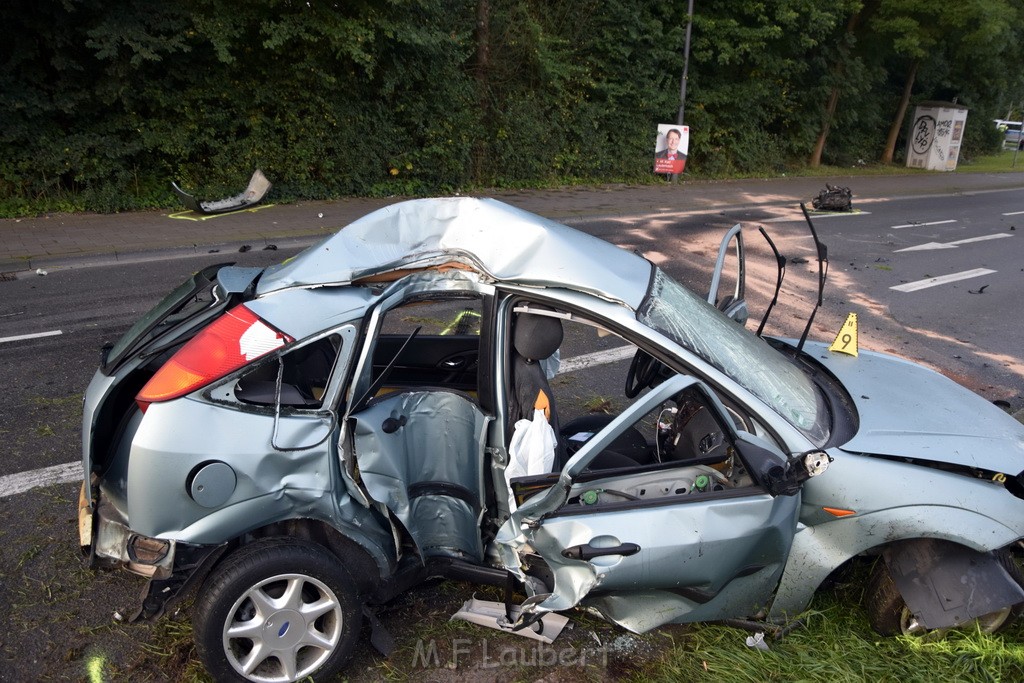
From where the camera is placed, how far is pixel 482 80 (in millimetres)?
17094

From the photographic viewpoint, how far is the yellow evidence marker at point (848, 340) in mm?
4176

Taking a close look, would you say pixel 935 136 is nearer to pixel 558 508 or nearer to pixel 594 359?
pixel 594 359

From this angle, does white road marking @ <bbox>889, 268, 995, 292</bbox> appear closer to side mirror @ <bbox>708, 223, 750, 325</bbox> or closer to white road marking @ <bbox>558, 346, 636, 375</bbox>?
white road marking @ <bbox>558, 346, 636, 375</bbox>

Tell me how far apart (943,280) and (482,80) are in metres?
10.6

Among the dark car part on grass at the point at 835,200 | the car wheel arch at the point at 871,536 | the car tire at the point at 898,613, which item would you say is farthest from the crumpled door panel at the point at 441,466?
the dark car part on grass at the point at 835,200

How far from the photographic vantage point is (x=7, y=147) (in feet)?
41.6

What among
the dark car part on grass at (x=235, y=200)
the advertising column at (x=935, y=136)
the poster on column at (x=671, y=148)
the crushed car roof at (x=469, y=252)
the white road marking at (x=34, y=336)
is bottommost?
the white road marking at (x=34, y=336)

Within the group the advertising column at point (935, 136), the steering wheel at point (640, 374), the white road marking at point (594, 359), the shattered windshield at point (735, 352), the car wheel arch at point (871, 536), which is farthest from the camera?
the advertising column at point (935, 136)

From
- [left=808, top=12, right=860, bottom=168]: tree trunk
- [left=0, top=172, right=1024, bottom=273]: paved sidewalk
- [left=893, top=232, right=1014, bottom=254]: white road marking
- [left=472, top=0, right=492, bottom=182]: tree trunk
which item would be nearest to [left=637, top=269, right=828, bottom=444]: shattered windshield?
[left=0, top=172, right=1024, bottom=273]: paved sidewalk

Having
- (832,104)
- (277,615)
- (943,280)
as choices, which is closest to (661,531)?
(277,615)

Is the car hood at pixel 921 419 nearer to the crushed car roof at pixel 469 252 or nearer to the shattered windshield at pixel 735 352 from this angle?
the shattered windshield at pixel 735 352

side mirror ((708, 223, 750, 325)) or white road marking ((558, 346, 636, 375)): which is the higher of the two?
side mirror ((708, 223, 750, 325))

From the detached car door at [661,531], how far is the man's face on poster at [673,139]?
17689 millimetres

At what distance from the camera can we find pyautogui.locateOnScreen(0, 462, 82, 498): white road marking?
4.29 m
